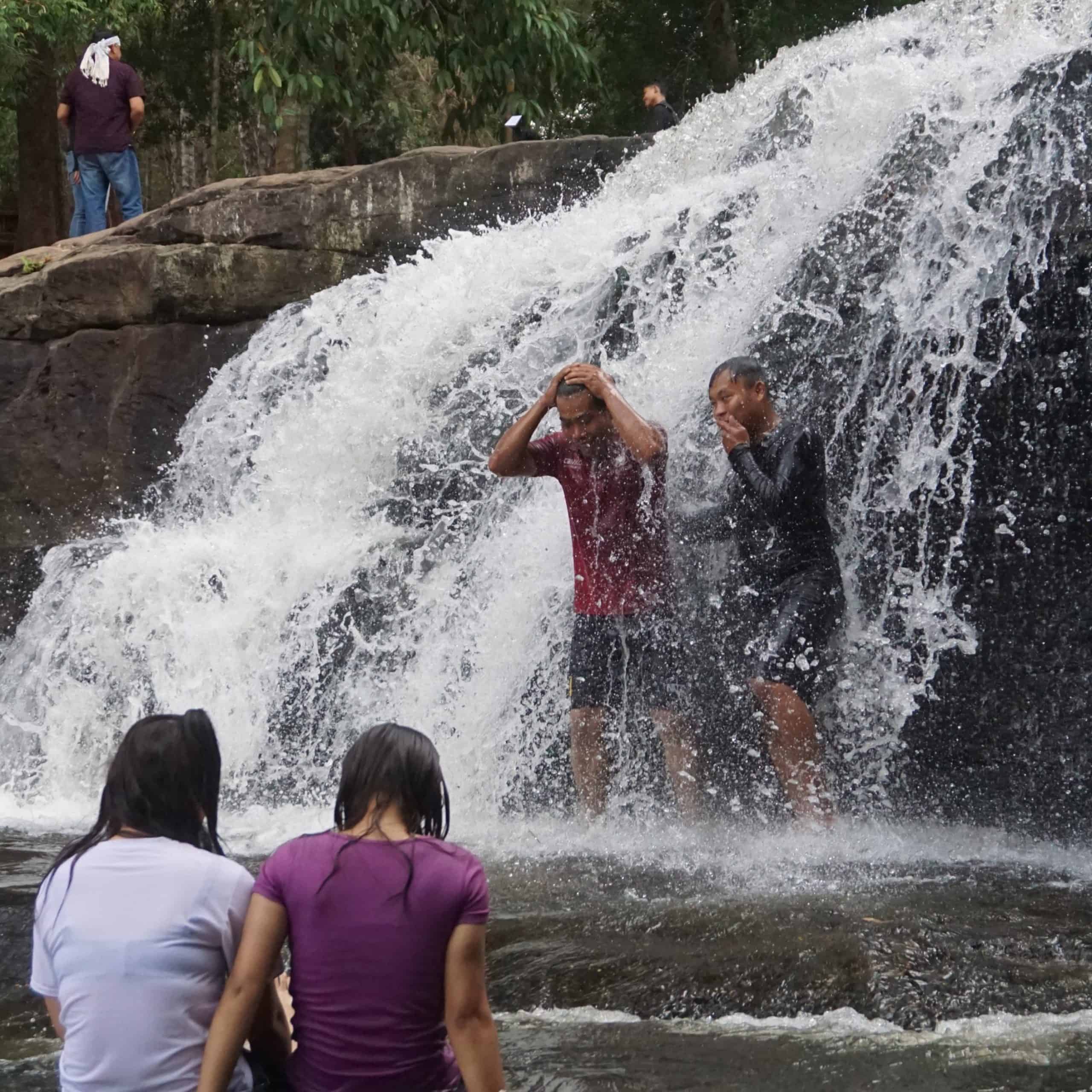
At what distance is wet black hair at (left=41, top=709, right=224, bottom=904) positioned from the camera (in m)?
2.67

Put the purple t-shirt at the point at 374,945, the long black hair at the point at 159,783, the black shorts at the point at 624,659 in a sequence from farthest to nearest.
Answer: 1. the black shorts at the point at 624,659
2. the long black hair at the point at 159,783
3. the purple t-shirt at the point at 374,945

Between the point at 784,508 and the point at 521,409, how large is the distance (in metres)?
3.08

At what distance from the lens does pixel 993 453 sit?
6164mm

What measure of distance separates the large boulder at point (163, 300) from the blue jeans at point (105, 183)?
63.5 inches

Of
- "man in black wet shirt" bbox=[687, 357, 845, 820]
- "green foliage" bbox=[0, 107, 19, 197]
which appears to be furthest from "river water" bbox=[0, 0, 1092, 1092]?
"green foliage" bbox=[0, 107, 19, 197]

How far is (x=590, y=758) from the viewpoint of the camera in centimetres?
570

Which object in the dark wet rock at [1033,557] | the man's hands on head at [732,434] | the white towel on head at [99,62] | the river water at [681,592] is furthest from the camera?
the white towel on head at [99,62]

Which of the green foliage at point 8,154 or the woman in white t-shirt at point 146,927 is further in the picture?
the green foliage at point 8,154

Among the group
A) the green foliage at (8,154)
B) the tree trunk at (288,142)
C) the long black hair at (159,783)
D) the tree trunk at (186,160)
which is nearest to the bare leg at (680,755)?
the long black hair at (159,783)

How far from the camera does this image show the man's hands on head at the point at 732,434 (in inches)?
206

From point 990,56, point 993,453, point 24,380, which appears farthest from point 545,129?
point 993,453

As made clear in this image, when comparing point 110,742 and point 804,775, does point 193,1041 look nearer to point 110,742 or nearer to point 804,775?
point 804,775

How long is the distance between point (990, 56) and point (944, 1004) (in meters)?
4.68

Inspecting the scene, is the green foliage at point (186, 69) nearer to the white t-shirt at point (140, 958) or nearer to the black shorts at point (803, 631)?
the black shorts at point (803, 631)
